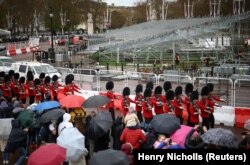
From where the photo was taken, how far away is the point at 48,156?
6.79m

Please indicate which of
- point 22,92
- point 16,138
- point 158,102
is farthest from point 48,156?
point 22,92

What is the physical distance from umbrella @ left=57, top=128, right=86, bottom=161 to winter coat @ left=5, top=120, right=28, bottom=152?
1.65 m

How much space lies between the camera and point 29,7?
240ft

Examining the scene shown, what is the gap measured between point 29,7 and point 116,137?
66723mm

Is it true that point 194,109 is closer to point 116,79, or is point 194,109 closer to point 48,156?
point 48,156

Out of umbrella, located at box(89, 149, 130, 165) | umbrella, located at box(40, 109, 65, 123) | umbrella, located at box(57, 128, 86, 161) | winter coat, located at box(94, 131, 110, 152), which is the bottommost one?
winter coat, located at box(94, 131, 110, 152)

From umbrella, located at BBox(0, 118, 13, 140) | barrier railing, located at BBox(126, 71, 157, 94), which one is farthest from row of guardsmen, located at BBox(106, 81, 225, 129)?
barrier railing, located at BBox(126, 71, 157, 94)

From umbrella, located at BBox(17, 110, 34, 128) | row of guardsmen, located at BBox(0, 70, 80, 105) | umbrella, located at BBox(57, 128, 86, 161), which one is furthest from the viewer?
row of guardsmen, located at BBox(0, 70, 80, 105)

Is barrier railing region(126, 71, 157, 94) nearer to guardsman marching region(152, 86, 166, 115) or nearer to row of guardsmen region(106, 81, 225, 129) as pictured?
row of guardsmen region(106, 81, 225, 129)

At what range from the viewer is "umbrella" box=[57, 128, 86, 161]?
8.03m

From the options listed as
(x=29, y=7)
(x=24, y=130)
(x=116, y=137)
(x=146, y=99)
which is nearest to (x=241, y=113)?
(x=146, y=99)

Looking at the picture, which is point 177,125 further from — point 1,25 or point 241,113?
point 1,25

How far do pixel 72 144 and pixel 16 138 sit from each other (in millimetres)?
1953

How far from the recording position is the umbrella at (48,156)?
22.0 feet
